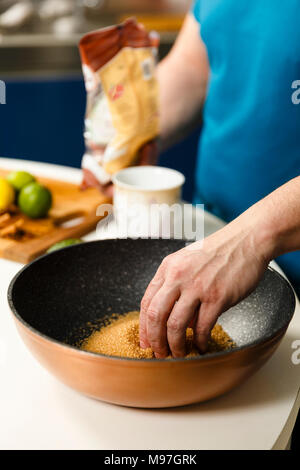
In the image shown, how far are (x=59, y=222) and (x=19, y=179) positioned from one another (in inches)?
5.6

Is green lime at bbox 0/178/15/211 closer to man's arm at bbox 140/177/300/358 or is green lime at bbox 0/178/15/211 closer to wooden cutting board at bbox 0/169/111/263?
wooden cutting board at bbox 0/169/111/263

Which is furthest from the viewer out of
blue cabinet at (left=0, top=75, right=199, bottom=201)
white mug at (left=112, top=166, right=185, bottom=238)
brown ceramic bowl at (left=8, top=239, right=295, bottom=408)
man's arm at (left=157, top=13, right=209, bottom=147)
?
blue cabinet at (left=0, top=75, right=199, bottom=201)

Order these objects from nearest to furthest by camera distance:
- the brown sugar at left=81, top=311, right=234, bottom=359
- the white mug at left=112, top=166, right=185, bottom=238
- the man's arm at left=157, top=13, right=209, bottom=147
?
the brown sugar at left=81, top=311, right=234, bottom=359 → the white mug at left=112, top=166, right=185, bottom=238 → the man's arm at left=157, top=13, right=209, bottom=147

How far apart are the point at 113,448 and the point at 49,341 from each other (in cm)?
13

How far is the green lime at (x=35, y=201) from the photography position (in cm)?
121

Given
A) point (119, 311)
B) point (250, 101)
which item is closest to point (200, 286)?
point (119, 311)

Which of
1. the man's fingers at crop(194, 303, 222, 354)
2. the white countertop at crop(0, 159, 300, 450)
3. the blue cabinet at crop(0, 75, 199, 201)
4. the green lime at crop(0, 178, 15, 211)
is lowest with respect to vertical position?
the blue cabinet at crop(0, 75, 199, 201)

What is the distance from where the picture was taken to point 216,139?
55.0 inches

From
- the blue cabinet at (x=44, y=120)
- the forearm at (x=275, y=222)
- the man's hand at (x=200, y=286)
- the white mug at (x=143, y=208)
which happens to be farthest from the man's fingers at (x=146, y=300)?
the blue cabinet at (x=44, y=120)

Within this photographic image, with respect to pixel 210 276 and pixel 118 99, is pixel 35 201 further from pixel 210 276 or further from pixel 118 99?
pixel 210 276

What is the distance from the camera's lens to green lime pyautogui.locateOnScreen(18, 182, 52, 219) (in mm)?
1207

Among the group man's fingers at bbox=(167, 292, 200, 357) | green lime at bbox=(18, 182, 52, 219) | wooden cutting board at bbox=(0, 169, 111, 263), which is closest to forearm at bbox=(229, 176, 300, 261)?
man's fingers at bbox=(167, 292, 200, 357)

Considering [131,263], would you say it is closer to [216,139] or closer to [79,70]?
[216,139]
